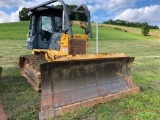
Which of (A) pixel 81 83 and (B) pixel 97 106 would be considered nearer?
(B) pixel 97 106

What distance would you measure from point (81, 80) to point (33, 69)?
2357 millimetres

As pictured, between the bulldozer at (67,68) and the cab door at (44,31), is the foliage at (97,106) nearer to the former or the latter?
the bulldozer at (67,68)

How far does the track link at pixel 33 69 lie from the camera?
6.37 metres

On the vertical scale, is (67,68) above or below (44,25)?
below

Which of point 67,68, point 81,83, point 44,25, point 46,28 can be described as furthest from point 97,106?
point 44,25

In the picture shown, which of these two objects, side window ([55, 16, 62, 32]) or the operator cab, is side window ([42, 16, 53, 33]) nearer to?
the operator cab

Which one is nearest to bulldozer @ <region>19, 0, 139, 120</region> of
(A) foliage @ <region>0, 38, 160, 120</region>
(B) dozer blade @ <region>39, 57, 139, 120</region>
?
(B) dozer blade @ <region>39, 57, 139, 120</region>

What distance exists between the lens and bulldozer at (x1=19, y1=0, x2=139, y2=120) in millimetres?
4719

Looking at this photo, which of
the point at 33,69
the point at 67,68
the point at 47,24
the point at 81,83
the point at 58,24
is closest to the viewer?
the point at 67,68

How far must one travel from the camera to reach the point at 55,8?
7.21 m

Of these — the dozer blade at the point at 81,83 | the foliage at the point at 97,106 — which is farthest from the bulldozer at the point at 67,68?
the foliage at the point at 97,106

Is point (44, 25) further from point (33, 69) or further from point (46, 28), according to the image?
point (33, 69)

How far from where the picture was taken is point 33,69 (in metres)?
7.08

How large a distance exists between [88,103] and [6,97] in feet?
6.73
